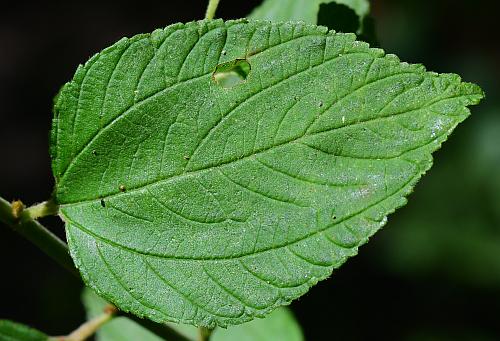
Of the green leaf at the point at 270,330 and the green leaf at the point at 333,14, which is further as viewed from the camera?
the green leaf at the point at 270,330

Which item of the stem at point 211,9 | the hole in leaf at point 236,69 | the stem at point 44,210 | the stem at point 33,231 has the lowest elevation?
the stem at point 33,231

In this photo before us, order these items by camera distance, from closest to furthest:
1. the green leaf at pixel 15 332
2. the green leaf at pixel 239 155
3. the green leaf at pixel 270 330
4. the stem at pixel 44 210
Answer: the green leaf at pixel 239 155, the stem at pixel 44 210, the green leaf at pixel 15 332, the green leaf at pixel 270 330

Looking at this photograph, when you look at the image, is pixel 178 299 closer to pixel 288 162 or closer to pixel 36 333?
pixel 288 162

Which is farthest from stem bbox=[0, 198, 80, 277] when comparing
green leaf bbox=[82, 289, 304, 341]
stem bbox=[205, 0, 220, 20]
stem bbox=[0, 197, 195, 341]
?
green leaf bbox=[82, 289, 304, 341]

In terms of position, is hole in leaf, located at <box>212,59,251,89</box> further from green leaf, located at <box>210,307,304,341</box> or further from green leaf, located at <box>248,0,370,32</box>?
green leaf, located at <box>210,307,304,341</box>

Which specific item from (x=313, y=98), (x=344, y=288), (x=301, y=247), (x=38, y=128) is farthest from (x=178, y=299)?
(x=38, y=128)

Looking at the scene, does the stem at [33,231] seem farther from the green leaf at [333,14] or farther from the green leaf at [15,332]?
the green leaf at [333,14]

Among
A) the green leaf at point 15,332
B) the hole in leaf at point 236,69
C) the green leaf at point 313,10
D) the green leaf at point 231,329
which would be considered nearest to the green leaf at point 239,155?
the hole in leaf at point 236,69
